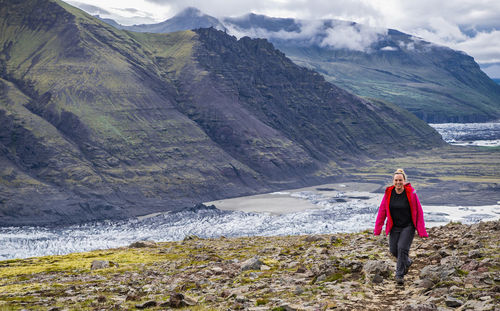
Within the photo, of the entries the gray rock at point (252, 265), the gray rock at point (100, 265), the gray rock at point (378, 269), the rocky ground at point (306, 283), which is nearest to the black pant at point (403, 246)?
the rocky ground at point (306, 283)

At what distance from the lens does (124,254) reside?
162ft

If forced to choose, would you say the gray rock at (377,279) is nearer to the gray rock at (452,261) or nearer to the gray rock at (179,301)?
the gray rock at (452,261)

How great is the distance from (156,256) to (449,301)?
33.4 m

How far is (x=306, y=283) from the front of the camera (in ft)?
76.0

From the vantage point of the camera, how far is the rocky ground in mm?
18484

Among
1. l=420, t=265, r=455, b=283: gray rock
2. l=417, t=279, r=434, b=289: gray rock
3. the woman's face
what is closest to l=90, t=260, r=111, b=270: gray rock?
l=420, t=265, r=455, b=283: gray rock

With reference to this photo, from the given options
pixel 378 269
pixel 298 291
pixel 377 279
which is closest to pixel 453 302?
pixel 377 279

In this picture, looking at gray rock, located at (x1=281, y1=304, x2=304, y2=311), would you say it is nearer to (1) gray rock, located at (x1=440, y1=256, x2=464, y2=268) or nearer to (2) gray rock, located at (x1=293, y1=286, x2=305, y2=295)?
(2) gray rock, located at (x1=293, y1=286, x2=305, y2=295)

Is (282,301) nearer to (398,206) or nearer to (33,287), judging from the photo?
(398,206)

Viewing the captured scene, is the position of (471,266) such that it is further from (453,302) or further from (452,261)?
(453,302)

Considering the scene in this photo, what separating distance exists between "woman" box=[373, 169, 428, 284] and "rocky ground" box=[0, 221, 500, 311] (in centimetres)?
111

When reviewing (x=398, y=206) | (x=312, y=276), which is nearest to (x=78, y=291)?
(x=312, y=276)

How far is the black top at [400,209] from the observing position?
Answer: 20984 mm

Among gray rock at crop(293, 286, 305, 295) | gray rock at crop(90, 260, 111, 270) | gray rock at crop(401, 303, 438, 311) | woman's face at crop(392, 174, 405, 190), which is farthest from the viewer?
gray rock at crop(90, 260, 111, 270)
